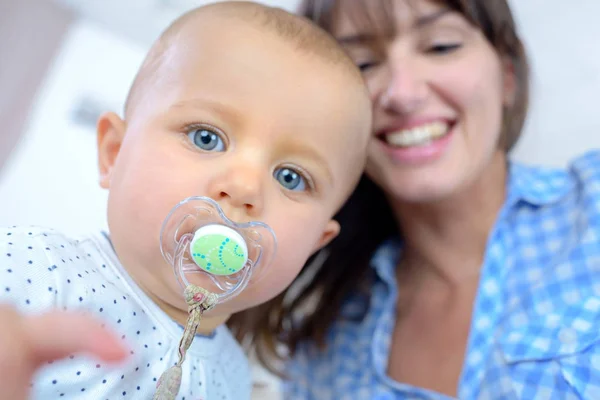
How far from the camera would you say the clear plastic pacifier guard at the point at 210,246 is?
579mm

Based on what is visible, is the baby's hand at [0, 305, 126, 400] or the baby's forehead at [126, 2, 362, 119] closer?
the baby's hand at [0, 305, 126, 400]

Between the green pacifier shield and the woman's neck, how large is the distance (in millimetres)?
716

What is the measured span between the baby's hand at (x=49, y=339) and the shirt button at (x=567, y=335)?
79 centimetres

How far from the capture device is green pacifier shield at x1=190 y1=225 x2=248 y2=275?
22.7 inches

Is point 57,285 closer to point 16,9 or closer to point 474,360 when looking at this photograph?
point 474,360

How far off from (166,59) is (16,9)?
2.97 ft

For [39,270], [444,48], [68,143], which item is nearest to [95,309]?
[39,270]

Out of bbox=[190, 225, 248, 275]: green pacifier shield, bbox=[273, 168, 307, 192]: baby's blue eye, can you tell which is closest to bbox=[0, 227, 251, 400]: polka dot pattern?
bbox=[190, 225, 248, 275]: green pacifier shield

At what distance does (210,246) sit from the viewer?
1.89ft

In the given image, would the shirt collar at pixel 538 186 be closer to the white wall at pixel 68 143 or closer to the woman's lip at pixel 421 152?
the woman's lip at pixel 421 152

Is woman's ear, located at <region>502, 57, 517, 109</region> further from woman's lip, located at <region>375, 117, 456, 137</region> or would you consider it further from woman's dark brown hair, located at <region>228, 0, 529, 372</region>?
woman's lip, located at <region>375, 117, 456, 137</region>

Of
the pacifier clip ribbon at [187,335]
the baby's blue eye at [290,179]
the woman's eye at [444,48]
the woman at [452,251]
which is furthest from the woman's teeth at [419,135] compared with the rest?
the pacifier clip ribbon at [187,335]

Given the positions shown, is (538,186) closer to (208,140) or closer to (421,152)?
(421,152)

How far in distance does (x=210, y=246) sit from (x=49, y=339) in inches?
9.3
